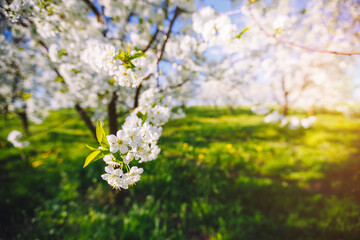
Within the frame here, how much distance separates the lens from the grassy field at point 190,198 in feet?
9.12

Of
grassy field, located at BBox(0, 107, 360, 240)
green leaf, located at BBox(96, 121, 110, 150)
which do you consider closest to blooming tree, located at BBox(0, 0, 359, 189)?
green leaf, located at BBox(96, 121, 110, 150)

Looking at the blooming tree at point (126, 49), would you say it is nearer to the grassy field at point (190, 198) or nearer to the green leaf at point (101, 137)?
the green leaf at point (101, 137)

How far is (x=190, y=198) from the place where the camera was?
349cm

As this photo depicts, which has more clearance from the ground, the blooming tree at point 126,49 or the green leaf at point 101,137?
the blooming tree at point 126,49

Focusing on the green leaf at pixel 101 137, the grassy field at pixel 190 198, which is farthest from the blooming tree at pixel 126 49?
the grassy field at pixel 190 198

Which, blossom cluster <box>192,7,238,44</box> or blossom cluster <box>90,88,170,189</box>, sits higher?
blossom cluster <box>192,7,238,44</box>

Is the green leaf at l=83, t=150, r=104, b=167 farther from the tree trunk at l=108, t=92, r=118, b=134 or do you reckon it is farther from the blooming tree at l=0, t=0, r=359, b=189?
the tree trunk at l=108, t=92, r=118, b=134

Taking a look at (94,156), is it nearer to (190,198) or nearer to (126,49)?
(126,49)

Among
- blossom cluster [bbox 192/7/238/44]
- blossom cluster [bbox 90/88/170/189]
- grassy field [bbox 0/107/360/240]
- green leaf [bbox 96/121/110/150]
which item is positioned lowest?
grassy field [bbox 0/107/360/240]

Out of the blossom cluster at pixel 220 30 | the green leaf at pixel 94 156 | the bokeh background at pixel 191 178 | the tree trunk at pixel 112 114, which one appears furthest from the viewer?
the tree trunk at pixel 112 114

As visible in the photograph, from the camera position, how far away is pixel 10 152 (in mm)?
5711

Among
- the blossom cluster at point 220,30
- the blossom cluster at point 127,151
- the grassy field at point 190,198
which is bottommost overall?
the grassy field at point 190,198

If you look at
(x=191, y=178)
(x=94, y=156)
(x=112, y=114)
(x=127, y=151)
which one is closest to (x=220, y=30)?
(x=127, y=151)

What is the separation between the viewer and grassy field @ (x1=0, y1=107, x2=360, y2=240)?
2779 millimetres
